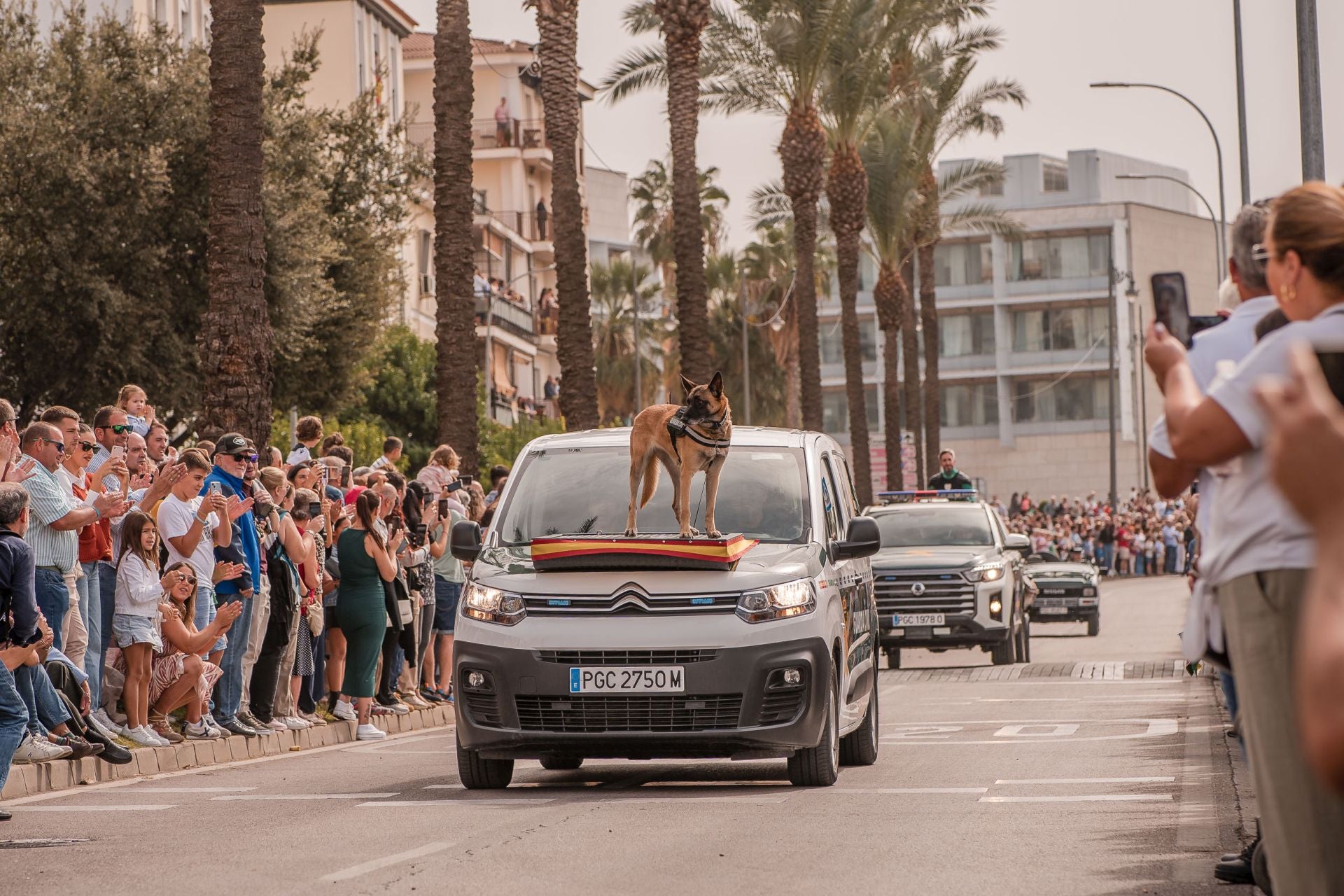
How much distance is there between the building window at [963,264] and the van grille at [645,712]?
109 m

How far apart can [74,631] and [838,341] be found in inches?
4548

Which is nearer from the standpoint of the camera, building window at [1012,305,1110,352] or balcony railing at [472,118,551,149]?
balcony railing at [472,118,551,149]

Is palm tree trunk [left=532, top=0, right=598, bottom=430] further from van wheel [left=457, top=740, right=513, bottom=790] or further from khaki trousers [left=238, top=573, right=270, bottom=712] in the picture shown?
van wheel [left=457, top=740, right=513, bottom=790]

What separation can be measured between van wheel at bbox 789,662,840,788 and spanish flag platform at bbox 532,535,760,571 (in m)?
0.97

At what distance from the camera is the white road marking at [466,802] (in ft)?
40.5

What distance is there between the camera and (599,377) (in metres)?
94.3

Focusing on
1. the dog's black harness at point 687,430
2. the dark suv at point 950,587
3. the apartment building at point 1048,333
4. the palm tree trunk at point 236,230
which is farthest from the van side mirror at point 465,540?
the apartment building at point 1048,333

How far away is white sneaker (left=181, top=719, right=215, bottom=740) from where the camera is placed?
16.0 m

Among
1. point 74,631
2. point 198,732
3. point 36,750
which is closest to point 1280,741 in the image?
point 36,750

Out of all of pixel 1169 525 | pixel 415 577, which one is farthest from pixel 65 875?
pixel 1169 525

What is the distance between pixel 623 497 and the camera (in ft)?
45.3

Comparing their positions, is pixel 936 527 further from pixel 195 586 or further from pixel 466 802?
pixel 466 802

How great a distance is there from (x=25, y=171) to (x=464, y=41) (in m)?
10.1

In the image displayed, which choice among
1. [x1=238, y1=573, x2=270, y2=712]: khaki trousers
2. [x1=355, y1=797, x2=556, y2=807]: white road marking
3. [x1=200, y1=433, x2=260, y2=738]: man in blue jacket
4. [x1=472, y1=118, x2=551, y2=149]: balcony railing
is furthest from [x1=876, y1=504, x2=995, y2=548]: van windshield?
[x1=472, y1=118, x2=551, y2=149]: balcony railing
